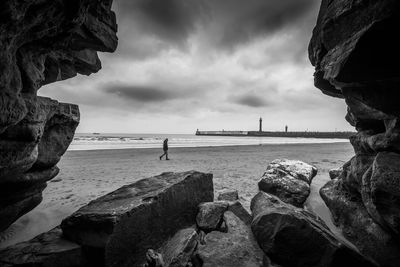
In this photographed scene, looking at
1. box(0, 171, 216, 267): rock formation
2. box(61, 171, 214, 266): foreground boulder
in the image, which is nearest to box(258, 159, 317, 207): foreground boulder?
box(61, 171, 214, 266): foreground boulder

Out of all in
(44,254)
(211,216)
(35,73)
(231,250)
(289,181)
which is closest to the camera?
(44,254)

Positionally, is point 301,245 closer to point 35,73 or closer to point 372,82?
point 372,82

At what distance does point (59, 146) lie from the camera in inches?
209

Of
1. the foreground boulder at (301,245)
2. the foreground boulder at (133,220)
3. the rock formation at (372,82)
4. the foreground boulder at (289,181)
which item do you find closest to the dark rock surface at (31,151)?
the foreground boulder at (133,220)

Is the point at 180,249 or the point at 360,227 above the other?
the point at 360,227

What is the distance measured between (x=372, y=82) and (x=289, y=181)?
3850 mm

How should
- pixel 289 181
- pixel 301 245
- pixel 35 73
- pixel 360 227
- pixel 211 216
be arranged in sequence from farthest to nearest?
pixel 289 181 → pixel 211 216 → pixel 360 227 → pixel 35 73 → pixel 301 245

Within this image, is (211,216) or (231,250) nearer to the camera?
(231,250)

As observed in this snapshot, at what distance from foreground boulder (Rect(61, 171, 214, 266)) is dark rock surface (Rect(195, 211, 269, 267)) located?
37.7 inches

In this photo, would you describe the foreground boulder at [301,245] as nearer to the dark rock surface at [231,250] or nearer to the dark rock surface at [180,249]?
the dark rock surface at [231,250]

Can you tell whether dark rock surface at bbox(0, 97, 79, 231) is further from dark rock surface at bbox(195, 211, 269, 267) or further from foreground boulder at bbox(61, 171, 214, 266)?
dark rock surface at bbox(195, 211, 269, 267)

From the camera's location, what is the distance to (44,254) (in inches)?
128

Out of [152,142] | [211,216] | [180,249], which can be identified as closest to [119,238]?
[180,249]

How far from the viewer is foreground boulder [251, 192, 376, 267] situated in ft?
9.71
